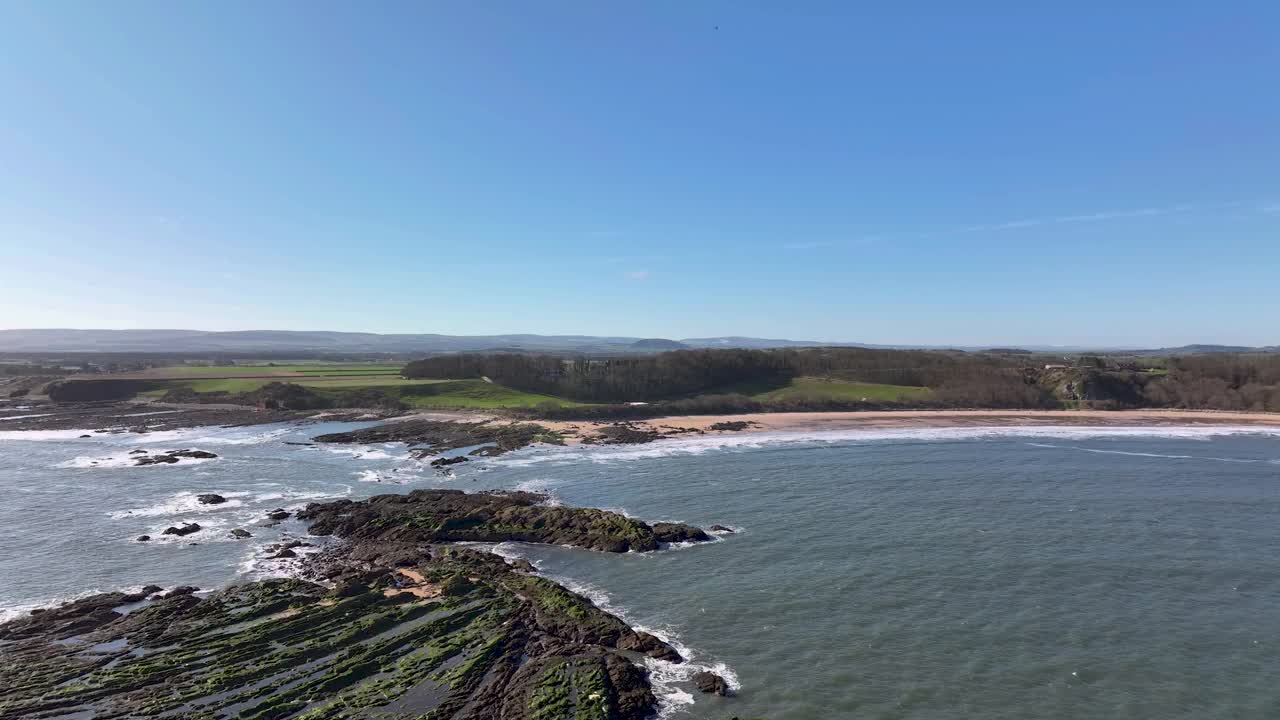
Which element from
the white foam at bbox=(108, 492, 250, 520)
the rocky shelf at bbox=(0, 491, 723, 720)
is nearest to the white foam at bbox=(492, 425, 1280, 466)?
the white foam at bbox=(108, 492, 250, 520)

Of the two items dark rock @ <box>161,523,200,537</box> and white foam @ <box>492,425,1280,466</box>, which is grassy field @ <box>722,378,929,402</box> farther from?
dark rock @ <box>161,523,200,537</box>

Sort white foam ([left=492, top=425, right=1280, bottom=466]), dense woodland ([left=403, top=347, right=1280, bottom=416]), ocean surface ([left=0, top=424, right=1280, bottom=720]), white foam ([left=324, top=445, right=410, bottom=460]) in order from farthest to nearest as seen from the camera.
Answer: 1. dense woodland ([left=403, top=347, right=1280, bottom=416])
2. white foam ([left=324, top=445, right=410, bottom=460])
3. white foam ([left=492, top=425, right=1280, bottom=466])
4. ocean surface ([left=0, top=424, right=1280, bottom=720])

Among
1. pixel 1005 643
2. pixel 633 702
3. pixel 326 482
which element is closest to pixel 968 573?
pixel 1005 643

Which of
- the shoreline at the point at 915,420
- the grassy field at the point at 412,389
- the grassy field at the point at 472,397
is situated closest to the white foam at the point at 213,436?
the grassy field at the point at 472,397

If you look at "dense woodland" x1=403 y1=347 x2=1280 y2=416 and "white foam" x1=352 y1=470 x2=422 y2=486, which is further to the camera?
"dense woodland" x1=403 y1=347 x2=1280 y2=416

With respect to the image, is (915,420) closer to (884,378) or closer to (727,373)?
(884,378)

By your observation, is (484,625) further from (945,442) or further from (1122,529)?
(945,442)

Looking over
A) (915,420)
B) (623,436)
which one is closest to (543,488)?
(623,436)
